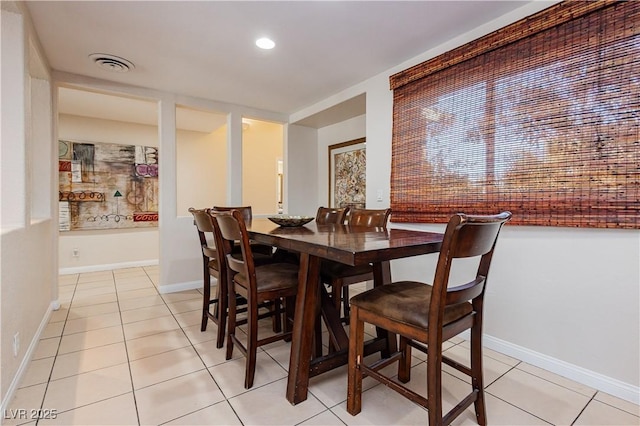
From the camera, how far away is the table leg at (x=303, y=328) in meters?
1.58

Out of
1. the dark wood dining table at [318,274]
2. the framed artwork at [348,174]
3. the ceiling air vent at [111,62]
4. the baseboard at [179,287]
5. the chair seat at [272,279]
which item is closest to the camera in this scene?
the dark wood dining table at [318,274]

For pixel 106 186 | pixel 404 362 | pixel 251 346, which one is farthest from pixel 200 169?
pixel 404 362

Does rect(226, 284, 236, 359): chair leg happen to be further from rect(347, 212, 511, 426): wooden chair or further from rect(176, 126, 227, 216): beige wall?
rect(176, 126, 227, 216): beige wall

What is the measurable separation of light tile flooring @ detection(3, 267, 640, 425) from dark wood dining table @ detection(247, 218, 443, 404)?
0.16 m

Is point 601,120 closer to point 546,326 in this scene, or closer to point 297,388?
point 546,326

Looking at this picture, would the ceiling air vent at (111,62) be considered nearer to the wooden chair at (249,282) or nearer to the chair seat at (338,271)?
the wooden chair at (249,282)

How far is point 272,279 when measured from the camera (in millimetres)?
1851

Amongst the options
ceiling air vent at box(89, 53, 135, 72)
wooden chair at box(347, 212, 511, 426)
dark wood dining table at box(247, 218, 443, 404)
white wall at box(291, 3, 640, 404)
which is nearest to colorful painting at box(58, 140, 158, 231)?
ceiling air vent at box(89, 53, 135, 72)

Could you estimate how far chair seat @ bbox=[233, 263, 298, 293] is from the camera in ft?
5.90

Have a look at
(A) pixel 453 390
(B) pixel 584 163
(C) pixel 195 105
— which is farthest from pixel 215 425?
(C) pixel 195 105

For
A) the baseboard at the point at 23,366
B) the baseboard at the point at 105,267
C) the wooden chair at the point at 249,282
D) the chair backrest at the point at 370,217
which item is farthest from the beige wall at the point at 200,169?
the wooden chair at the point at 249,282

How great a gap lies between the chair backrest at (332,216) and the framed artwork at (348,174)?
1.21m

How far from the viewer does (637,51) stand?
1597 mm

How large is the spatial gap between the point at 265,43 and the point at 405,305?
221cm
